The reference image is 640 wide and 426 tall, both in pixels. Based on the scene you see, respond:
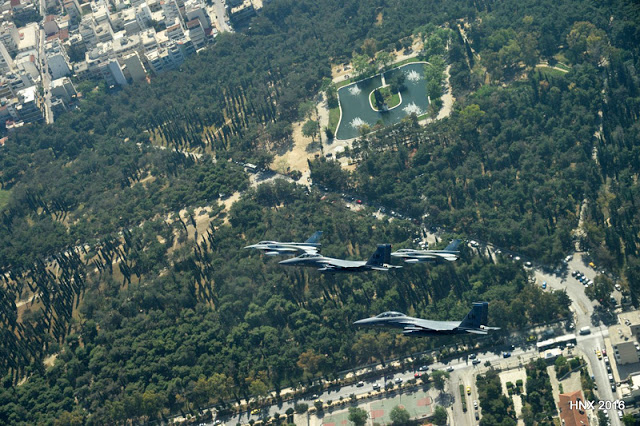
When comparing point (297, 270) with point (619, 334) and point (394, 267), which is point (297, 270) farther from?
point (619, 334)

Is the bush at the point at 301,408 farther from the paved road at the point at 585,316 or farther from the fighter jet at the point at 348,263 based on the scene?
the paved road at the point at 585,316

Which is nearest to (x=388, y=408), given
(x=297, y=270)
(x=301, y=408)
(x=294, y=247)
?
(x=301, y=408)

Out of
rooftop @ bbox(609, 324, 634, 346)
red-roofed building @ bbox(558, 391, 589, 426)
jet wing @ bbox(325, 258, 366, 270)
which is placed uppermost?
jet wing @ bbox(325, 258, 366, 270)

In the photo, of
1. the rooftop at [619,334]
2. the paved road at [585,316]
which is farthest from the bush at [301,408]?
the rooftop at [619,334]

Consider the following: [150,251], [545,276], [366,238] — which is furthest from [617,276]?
[150,251]

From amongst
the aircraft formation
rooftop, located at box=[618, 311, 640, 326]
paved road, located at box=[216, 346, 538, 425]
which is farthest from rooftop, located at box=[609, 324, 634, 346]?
the aircraft formation

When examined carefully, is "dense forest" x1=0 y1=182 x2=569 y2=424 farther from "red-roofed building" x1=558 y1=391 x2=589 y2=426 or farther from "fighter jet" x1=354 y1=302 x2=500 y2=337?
"fighter jet" x1=354 y1=302 x2=500 y2=337
